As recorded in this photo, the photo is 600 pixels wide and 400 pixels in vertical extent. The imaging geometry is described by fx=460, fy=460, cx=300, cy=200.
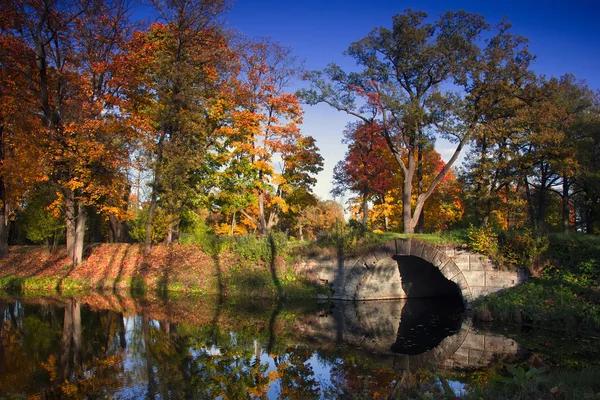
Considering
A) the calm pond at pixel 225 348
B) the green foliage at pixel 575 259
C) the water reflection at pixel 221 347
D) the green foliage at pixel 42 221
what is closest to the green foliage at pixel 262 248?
the water reflection at pixel 221 347

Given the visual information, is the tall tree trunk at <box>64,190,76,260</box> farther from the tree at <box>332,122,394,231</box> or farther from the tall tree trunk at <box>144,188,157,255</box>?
the tree at <box>332,122,394,231</box>

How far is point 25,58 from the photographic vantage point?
20203 mm

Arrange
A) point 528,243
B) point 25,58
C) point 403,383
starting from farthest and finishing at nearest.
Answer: point 25,58, point 528,243, point 403,383

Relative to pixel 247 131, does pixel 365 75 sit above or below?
above

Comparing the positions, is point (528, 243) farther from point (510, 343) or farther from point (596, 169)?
point (596, 169)

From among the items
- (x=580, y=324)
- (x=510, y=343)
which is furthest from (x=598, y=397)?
(x=580, y=324)

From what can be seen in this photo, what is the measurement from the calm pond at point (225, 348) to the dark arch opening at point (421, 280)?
2.50m

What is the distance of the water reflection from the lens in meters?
8.67

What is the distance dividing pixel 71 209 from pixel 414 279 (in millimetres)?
17237

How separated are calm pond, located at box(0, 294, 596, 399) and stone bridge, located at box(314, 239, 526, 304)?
1.25 metres

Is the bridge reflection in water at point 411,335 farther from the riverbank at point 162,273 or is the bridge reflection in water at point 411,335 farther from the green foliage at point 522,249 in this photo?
the riverbank at point 162,273

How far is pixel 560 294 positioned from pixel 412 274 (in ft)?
25.7

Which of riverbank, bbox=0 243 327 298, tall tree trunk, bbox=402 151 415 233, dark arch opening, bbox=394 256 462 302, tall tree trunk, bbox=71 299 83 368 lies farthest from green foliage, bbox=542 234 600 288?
tall tree trunk, bbox=71 299 83 368

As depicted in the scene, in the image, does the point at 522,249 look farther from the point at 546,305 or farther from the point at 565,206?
the point at 565,206
